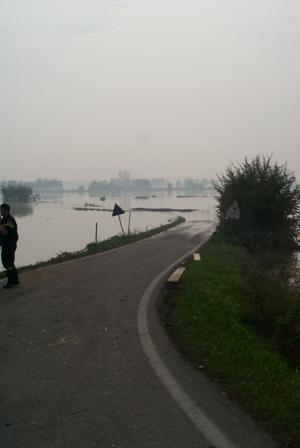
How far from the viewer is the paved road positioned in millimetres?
3955

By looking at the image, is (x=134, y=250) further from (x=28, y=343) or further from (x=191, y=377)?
(x=191, y=377)

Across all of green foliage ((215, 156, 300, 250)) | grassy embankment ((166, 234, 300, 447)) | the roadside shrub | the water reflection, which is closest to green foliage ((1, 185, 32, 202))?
the water reflection

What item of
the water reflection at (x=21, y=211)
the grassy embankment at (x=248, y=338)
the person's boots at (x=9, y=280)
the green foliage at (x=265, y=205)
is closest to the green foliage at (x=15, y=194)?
the water reflection at (x=21, y=211)

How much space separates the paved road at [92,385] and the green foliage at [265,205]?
1892 centimetres

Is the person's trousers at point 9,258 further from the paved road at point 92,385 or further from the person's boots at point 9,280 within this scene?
the paved road at point 92,385

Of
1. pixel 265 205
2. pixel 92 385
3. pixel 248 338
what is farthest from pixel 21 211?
pixel 92 385

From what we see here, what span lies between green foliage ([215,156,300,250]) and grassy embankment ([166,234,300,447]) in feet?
50.2

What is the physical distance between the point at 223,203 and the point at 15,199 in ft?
423

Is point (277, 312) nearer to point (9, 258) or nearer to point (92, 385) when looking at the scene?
point (92, 385)

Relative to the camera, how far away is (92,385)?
507 cm

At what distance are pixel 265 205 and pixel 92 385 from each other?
76.9ft

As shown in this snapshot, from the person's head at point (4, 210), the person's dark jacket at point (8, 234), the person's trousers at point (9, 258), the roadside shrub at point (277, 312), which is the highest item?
the person's head at point (4, 210)

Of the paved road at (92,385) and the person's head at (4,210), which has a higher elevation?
the person's head at (4,210)

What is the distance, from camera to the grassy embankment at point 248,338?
4602 mm
